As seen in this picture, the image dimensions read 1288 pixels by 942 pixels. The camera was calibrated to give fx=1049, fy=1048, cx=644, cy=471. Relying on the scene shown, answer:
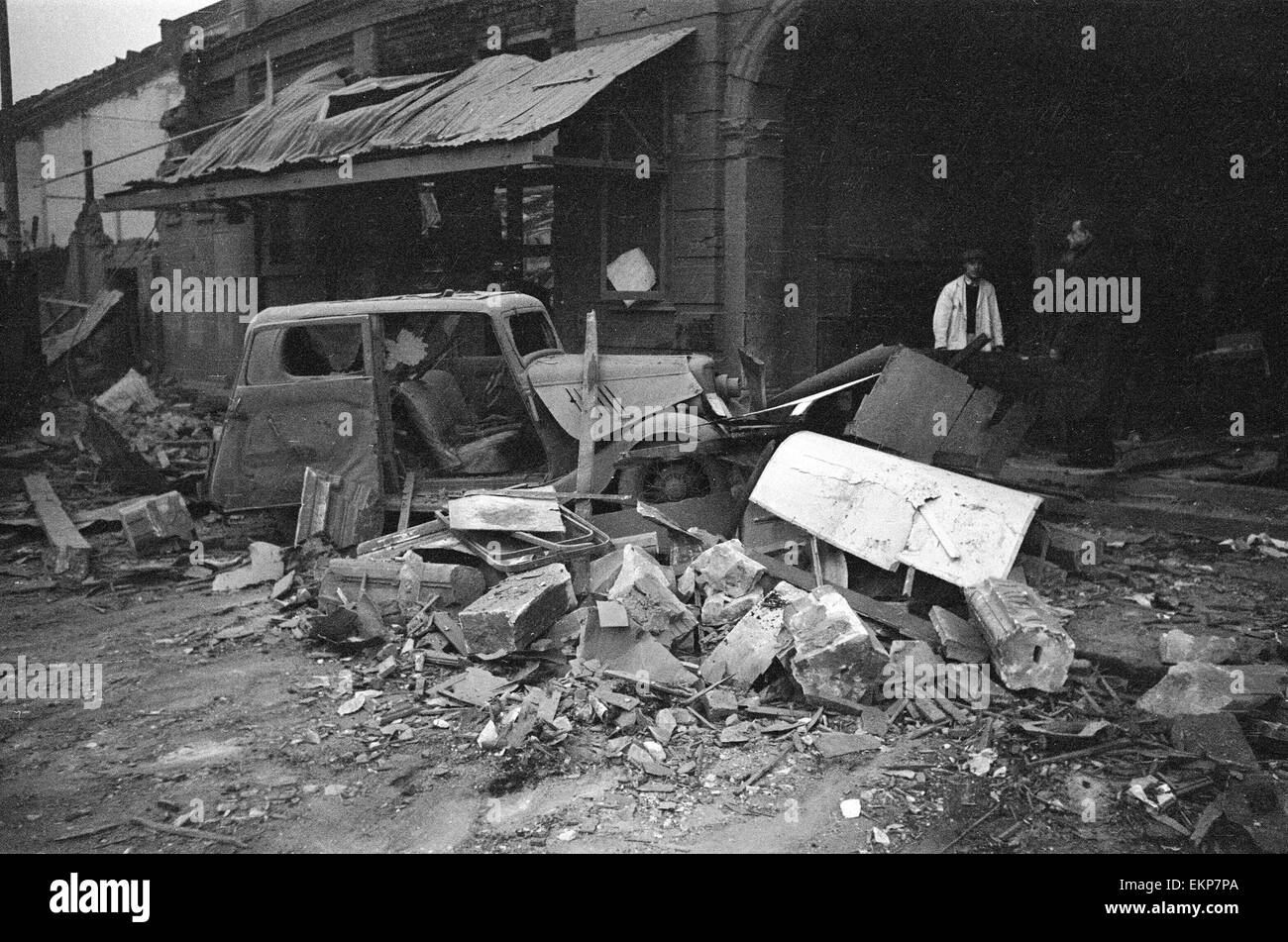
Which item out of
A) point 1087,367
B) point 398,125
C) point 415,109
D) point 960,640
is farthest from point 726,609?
point 415,109

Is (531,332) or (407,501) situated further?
(531,332)

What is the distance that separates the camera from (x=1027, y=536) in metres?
6.28

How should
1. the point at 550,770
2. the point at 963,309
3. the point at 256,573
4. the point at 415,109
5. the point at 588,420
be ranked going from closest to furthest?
1. the point at 550,770
2. the point at 588,420
3. the point at 256,573
4. the point at 963,309
5. the point at 415,109

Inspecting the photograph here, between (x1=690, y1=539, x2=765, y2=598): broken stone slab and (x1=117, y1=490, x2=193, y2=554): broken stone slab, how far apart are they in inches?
162

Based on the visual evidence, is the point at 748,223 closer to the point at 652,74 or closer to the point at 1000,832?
the point at 652,74

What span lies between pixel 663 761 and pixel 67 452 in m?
9.64

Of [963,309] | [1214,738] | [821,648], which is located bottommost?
[1214,738]

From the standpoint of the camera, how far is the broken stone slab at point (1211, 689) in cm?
444

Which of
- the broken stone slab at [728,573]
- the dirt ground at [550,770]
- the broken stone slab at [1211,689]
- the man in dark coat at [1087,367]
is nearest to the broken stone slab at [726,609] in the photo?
the broken stone slab at [728,573]

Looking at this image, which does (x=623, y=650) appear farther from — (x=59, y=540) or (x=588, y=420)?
(x=59, y=540)

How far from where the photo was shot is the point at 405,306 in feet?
23.2

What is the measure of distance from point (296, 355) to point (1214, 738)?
5999 mm

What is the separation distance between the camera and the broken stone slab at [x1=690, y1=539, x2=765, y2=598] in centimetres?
579
